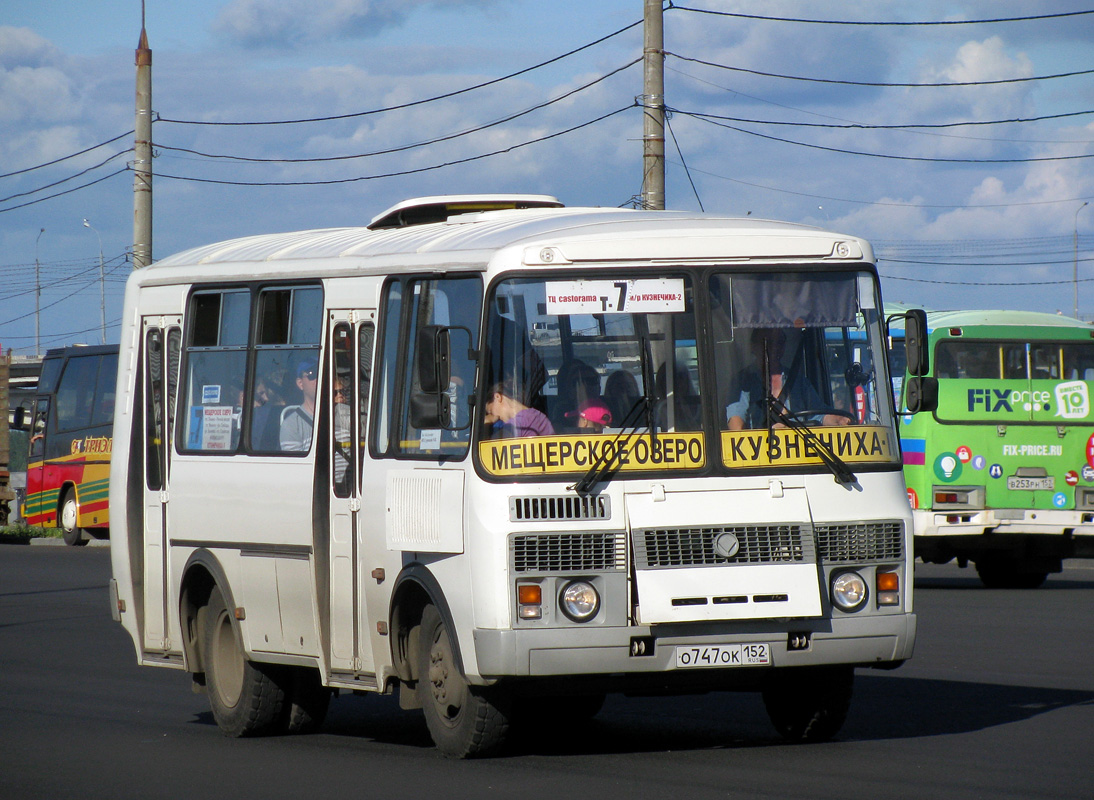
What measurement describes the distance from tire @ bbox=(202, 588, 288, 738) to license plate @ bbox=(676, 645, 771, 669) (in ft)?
10.3

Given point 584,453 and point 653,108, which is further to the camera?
point 653,108

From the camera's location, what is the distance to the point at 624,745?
9.94 meters

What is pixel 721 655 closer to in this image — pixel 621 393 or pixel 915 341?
pixel 621 393

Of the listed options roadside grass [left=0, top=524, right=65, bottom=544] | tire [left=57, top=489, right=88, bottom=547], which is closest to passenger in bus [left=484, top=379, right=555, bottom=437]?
tire [left=57, top=489, right=88, bottom=547]

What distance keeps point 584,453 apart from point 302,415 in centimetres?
227

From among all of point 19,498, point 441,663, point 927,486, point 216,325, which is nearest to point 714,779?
point 441,663

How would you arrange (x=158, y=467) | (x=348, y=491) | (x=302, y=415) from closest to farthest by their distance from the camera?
1. (x=348, y=491)
2. (x=302, y=415)
3. (x=158, y=467)

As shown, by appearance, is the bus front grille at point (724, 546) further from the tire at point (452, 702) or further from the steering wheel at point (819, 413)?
the tire at point (452, 702)

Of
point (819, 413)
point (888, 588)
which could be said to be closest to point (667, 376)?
point (819, 413)

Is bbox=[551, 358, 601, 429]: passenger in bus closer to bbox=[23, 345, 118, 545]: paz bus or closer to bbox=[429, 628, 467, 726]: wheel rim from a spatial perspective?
bbox=[429, 628, 467, 726]: wheel rim

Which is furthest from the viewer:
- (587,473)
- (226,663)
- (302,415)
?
(226,663)

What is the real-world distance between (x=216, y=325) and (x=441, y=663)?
10.6ft

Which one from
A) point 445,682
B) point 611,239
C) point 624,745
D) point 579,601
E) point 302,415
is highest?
point 611,239

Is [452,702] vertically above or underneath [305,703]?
above
